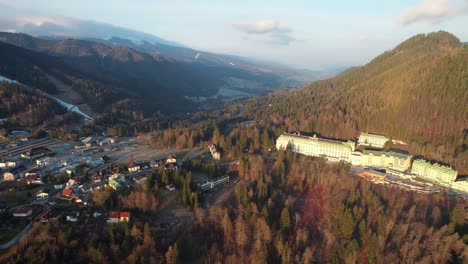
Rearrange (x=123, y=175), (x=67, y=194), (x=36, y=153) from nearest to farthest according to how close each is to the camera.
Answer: (x=67, y=194)
(x=123, y=175)
(x=36, y=153)

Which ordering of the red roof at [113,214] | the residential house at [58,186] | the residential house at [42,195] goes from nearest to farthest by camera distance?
1. the red roof at [113,214]
2. the residential house at [42,195]
3. the residential house at [58,186]

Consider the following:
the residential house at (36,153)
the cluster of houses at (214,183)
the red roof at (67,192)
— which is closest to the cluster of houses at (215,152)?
the cluster of houses at (214,183)

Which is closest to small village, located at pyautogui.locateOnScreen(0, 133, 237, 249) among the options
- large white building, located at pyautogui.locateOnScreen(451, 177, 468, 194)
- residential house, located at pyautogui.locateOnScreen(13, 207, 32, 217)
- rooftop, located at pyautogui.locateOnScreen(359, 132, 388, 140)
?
residential house, located at pyautogui.locateOnScreen(13, 207, 32, 217)

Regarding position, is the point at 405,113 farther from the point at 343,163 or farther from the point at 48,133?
the point at 48,133

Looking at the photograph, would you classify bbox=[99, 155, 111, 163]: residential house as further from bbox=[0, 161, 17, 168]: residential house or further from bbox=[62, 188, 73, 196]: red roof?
bbox=[62, 188, 73, 196]: red roof

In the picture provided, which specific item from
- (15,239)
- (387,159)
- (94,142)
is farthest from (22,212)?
(387,159)

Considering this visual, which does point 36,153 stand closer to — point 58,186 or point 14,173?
point 14,173

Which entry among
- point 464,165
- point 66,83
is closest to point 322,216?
point 464,165

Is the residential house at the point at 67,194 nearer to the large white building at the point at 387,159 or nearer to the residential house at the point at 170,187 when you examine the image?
the residential house at the point at 170,187
